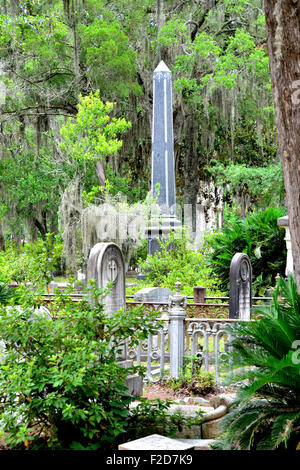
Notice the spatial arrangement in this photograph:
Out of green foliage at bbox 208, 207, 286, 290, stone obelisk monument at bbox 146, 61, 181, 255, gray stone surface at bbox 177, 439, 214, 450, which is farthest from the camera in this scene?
stone obelisk monument at bbox 146, 61, 181, 255

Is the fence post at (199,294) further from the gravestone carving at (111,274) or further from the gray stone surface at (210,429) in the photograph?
the gray stone surface at (210,429)

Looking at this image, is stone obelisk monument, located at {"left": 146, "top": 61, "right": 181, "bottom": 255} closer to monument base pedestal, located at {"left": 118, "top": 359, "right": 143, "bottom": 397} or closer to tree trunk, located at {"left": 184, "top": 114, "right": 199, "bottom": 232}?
tree trunk, located at {"left": 184, "top": 114, "right": 199, "bottom": 232}

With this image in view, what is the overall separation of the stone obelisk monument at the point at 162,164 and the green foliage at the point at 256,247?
2489 mm

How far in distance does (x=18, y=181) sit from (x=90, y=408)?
23599mm

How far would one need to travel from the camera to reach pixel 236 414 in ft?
17.0

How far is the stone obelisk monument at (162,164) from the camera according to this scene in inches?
711

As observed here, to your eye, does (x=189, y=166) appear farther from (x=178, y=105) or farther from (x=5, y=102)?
(x=5, y=102)

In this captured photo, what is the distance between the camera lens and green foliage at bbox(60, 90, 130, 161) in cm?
2288

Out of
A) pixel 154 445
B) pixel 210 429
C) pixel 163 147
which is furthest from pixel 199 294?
pixel 154 445

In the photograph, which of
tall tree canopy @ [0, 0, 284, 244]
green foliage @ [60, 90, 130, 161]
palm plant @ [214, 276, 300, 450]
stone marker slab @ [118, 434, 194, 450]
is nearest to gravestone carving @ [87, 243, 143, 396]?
stone marker slab @ [118, 434, 194, 450]

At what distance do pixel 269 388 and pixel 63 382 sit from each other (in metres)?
1.74

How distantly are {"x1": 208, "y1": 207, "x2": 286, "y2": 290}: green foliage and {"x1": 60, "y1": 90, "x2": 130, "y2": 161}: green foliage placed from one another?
337 inches

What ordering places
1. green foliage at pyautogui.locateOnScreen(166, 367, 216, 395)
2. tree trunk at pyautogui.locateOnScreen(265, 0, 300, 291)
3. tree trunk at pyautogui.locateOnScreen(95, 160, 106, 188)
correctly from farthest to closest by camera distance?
tree trunk at pyautogui.locateOnScreen(95, 160, 106, 188), green foliage at pyautogui.locateOnScreen(166, 367, 216, 395), tree trunk at pyautogui.locateOnScreen(265, 0, 300, 291)

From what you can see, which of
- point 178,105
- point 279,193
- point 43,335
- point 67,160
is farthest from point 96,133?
point 43,335
